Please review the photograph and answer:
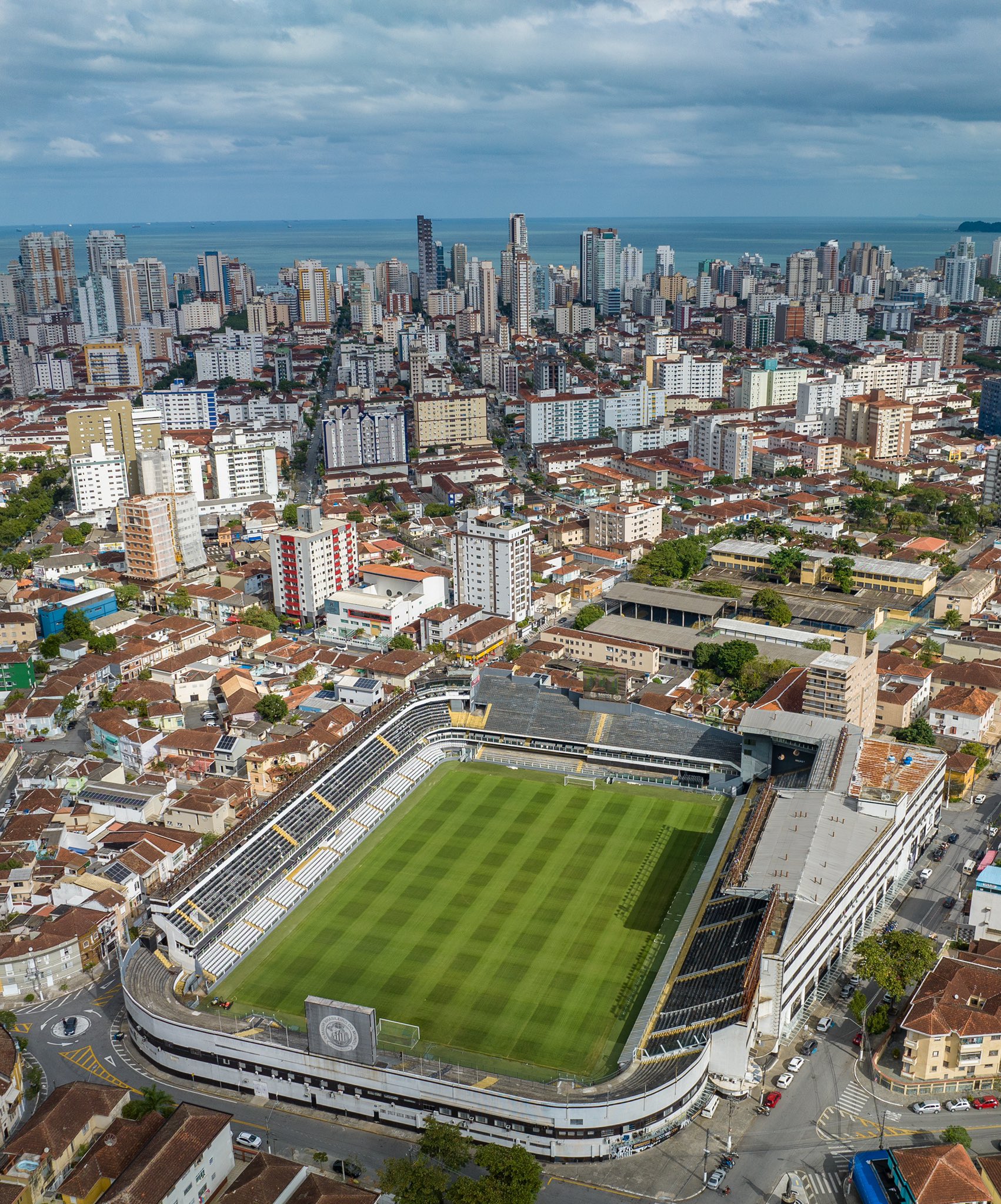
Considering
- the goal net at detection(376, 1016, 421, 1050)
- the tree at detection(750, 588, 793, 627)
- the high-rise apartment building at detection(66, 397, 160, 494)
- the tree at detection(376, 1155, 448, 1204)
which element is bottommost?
the goal net at detection(376, 1016, 421, 1050)

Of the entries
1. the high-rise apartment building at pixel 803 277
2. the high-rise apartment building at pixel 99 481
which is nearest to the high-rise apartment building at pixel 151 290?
the high-rise apartment building at pixel 99 481

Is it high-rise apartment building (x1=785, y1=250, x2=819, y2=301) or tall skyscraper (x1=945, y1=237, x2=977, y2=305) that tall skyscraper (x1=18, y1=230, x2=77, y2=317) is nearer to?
high-rise apartment building (x1=785, y1=250, x2=819, y2=301)

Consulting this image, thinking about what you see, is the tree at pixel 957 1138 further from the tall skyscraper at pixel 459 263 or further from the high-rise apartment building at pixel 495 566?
the tall skyscraper at pixel 459 263

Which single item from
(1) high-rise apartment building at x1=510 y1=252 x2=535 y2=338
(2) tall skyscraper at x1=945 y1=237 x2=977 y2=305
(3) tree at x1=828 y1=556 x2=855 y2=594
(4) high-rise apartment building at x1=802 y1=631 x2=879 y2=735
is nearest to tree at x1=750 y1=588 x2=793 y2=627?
(3) tree at x1=828 y1=556 x2=855 y2=594

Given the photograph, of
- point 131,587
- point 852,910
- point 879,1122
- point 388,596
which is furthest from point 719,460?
point 879,1122

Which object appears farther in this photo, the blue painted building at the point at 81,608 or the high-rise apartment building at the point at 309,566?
the high-rise apartment building at the point at 309,566

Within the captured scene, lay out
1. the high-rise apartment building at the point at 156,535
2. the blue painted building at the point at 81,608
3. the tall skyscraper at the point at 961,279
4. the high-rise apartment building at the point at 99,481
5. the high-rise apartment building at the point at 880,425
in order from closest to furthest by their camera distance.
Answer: the blue painted building at the point at 81,608
the high-rise apartment building at the point at 156,535
the high-rise apartment building at the point at 99,481
the high-rise apartment building at the point at 880,425
the tall skyscraper at the point at 961,279
